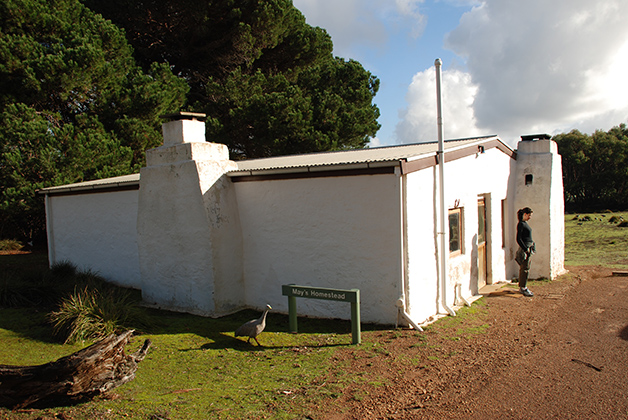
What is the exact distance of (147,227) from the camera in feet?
29.1

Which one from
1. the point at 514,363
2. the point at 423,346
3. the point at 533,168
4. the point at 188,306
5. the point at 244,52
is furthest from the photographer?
the point at 244,52

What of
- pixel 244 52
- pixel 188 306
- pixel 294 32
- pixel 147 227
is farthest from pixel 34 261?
pixel 294 32

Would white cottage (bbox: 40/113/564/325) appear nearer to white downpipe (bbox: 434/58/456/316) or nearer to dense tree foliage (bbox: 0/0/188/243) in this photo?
white downpipe (bbox: 434/58/456/316)

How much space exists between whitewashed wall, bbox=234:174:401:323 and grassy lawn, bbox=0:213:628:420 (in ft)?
1.44

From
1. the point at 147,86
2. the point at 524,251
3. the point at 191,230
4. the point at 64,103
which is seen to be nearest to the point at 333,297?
the point at 191,230

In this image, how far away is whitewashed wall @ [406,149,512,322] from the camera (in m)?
6.98

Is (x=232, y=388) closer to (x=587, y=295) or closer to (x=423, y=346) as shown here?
(x=423, y=346)

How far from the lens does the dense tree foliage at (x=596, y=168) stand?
37.8 meters

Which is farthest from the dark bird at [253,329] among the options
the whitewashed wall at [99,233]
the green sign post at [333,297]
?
the whitewashed wall at [99,233]

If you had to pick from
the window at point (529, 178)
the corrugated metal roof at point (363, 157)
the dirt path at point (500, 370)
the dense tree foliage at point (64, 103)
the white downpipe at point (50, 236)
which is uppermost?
the dense tree foliage at point (64, 103)

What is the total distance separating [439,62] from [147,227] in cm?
631

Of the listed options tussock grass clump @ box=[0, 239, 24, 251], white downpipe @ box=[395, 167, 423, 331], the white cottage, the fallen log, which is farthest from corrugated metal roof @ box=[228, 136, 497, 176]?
tussock grass clump @ box=[0, 239, 24, 251]

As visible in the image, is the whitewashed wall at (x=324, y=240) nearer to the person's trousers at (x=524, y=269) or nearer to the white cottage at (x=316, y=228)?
the white cottage at (x=316, y=228)

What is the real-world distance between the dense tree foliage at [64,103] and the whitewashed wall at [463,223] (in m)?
12.7
